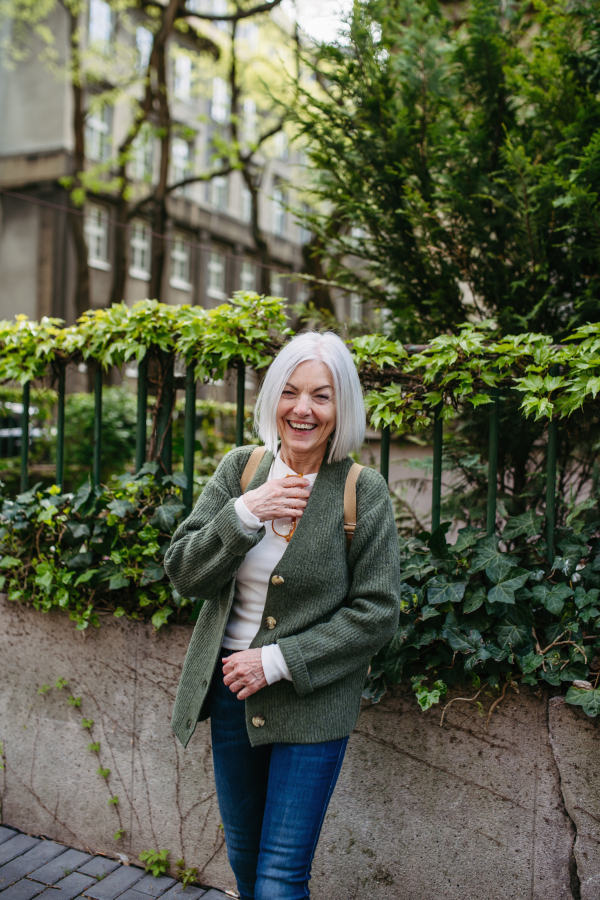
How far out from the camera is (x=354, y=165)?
13.5 feet

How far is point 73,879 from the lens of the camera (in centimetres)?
295

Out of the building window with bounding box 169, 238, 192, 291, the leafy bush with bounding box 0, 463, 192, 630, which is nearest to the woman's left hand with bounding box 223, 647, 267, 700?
the leafy bush with bounding box 0, 463, 192, 630

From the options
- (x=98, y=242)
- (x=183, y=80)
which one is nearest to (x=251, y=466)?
(x=98, y=242)

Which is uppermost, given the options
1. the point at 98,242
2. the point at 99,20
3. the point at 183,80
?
the point at 183,80

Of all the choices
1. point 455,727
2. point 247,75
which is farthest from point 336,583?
point 247,75

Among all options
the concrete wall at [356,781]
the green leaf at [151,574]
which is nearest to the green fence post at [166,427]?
the green leaf at [151,574]

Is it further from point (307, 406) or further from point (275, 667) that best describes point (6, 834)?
point (307, 406)

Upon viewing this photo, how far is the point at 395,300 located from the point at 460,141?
915 millimetres

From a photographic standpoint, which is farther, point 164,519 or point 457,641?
point 164,519

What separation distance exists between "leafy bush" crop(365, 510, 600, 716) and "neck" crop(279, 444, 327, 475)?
0.70 metres

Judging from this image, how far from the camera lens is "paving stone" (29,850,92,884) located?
2941 millimetres

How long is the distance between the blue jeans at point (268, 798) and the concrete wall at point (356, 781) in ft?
2.05

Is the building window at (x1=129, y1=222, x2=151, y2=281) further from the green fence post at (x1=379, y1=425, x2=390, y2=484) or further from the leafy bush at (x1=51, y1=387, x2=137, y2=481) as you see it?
the green fence post at (x1=379, y1=425, x2=390, y2=484)

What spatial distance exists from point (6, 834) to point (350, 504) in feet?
8.41
